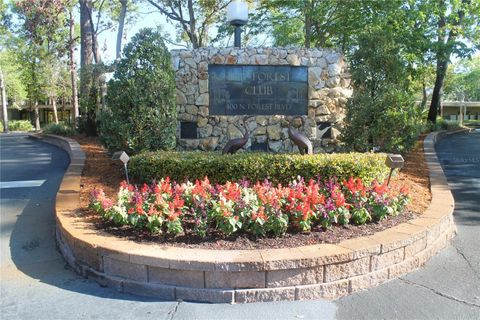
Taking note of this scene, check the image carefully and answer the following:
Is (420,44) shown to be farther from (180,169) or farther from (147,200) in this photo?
(147,200)

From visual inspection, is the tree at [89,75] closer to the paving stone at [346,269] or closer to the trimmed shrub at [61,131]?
the trimmed shrub at [61,131]

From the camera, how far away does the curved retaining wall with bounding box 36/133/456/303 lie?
2955 millimetres

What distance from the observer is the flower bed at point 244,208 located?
3.45 m

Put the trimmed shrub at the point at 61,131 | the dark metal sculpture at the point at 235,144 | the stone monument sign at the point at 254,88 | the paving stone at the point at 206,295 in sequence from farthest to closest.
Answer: the trimmed shrub at the point at 61,131, the stone monument sign at the point at 254,88, the dark metal sculpture at the point at 235,144, the paving stone at the point at 206,295

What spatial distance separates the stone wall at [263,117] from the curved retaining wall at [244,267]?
4638 mm

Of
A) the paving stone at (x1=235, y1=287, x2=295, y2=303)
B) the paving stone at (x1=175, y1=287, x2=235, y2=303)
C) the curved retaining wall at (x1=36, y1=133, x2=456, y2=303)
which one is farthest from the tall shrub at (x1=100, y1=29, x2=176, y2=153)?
the paving stone at (x1=235, y1=287, x2=295, y2=303)

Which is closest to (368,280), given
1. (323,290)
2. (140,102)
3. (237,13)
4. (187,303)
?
(323,290)

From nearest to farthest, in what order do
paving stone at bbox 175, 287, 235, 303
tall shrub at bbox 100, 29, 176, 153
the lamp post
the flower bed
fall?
1. paving stone at bbox 175, 287, 235, 303
2. the flower bed
3. tall shrub at bbox 100, 29, 176, 153
4. the lamp post

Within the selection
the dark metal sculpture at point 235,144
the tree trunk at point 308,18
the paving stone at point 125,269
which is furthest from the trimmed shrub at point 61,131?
the paving stone at point 125,269

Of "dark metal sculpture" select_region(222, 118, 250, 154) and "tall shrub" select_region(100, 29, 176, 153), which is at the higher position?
"tall shrub" select_region(100, 29, 176, 153)

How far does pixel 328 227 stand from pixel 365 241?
42 centimetres

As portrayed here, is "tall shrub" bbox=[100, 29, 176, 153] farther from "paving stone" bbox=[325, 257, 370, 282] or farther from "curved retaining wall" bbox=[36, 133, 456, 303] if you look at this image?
"paving stone" bbox=[325, 257, 370, 282]

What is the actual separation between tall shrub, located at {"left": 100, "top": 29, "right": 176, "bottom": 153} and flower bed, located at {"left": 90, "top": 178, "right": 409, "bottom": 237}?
7.50 feet

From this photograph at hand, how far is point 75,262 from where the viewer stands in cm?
350
